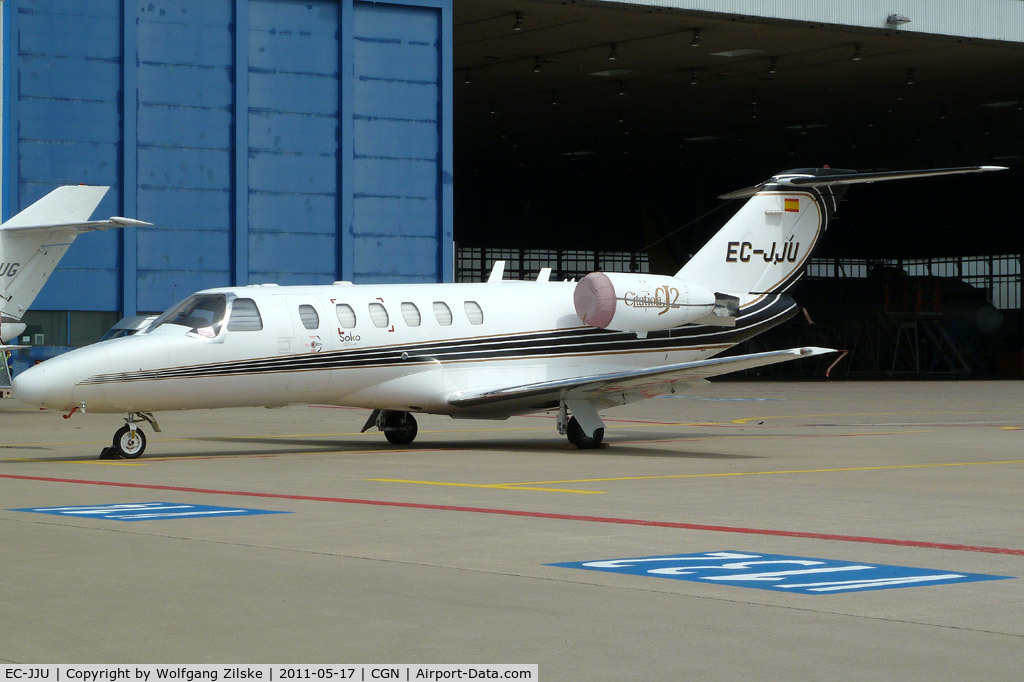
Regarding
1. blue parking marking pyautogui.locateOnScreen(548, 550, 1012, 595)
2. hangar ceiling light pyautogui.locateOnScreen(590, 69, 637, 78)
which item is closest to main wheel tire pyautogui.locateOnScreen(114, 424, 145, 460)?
blue parking marking pyautogui.locateOnScreen(548, 550, 1012, 595)

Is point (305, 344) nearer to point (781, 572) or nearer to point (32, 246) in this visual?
point (781, 572)

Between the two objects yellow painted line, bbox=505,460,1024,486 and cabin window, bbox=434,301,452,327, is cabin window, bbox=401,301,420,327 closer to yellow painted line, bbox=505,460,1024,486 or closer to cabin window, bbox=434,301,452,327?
cabin window, bbox=434,301,452,327

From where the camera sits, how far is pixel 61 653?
20.5 feet

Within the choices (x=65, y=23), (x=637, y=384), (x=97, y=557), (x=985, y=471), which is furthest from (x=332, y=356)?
(x=65, y=23)

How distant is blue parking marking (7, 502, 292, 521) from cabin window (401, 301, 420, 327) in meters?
8.04

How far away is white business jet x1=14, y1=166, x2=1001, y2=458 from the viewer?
1848 centimetres

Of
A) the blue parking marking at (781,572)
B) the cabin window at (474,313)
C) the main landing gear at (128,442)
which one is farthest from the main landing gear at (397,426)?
the blue parking marking at (781,572)

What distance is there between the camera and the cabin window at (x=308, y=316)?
19688 mm

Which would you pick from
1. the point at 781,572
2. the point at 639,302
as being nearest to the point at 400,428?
the point at 639,302

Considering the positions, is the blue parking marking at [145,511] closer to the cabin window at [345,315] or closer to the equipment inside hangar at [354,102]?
the cabin window at [345,315]

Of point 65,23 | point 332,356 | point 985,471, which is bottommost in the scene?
point 985,471

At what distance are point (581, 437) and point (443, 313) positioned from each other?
294 centimetres

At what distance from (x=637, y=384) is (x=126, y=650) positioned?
557 inches

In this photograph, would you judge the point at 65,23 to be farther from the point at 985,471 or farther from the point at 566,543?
the point at 566,543
